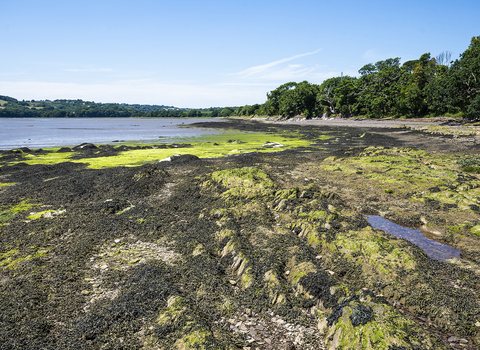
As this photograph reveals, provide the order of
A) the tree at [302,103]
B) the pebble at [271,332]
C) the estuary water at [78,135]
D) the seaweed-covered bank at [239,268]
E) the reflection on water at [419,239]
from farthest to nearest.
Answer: the tree at [302,103] → the estuary water at [78,135] → the reflection on water at [419,239] → the seaweed-covered bank at [239,268] → the pebble at [271,332]

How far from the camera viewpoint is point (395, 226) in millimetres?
11148

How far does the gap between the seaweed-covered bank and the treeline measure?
5657 centimetres

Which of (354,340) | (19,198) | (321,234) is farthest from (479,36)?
(19,198)

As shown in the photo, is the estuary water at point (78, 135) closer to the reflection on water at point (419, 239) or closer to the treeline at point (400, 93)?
the reflection on water at point (419, 239)

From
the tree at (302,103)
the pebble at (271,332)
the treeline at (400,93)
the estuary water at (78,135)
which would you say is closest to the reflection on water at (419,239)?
the pebble at (271,332)

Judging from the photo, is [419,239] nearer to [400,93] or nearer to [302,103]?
[400,93]

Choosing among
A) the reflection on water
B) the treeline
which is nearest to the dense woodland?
the treeline

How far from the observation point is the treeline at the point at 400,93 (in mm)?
54159

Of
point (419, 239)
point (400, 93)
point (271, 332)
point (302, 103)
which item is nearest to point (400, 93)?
point (400, 93)

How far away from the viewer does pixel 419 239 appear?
9.98 metres

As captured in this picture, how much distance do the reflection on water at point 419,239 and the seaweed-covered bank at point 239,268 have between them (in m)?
0.35

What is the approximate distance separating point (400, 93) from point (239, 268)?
94515 millimetres

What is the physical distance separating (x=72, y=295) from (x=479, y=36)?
284 ft

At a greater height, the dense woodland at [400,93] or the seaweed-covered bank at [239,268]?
the dense woodland at [400,93]
